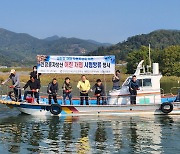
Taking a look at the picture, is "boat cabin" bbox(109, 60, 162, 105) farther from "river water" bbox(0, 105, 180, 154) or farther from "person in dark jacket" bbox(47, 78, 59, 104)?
"person in dark jacket" bbox(47, 78, 59, 104)

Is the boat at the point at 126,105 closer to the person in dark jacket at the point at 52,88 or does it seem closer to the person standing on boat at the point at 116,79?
the person standing on boat at the point at 116,79

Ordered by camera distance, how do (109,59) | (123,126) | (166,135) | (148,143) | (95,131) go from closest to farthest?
1. (148,143)
2. (166,135)
3. (95,131)
4. (123,126)
5. (109,59)

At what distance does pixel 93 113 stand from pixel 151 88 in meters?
4.36

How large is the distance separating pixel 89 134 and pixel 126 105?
269 inches

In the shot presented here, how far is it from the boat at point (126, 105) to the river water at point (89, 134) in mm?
626

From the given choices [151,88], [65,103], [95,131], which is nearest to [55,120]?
[65,103]

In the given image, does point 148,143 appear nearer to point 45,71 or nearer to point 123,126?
point 123,126

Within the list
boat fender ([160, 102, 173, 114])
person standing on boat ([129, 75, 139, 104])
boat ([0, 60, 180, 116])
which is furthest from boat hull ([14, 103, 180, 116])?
person standing on boat ([129, 75, 139, 104])

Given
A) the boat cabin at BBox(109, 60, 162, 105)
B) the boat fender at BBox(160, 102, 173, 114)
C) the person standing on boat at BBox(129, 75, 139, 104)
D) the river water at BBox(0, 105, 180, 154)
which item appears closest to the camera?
the river water at BBox(0, 105, 180, 154)

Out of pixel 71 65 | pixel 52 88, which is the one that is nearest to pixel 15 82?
pixel 52 88

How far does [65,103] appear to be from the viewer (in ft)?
90.2

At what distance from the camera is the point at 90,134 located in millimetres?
20547

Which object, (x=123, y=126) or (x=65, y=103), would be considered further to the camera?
(x=65, y=103)

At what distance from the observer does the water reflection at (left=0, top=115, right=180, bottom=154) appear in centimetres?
1725
